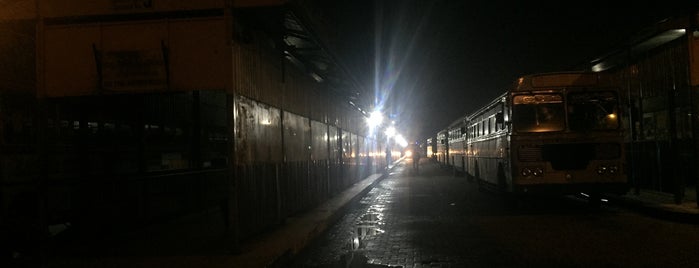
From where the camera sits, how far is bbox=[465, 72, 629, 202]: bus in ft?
41.7

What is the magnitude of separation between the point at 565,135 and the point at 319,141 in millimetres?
6454

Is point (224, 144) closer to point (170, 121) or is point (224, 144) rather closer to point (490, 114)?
point (170, 121)

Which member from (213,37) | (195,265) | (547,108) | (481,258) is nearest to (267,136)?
(213,37)

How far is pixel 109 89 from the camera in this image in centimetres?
835

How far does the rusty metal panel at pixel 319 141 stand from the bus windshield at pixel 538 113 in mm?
5117

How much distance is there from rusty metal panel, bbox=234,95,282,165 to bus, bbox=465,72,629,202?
579 cm

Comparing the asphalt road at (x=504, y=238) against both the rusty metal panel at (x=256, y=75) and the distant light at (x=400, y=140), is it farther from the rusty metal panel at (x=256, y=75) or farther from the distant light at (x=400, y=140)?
the distant light at (x=400, y=140)

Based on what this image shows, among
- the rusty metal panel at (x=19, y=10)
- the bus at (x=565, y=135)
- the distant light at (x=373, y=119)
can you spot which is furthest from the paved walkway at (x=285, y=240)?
the distant light at (x=373, y=119)

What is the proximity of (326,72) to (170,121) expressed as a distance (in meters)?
4.43

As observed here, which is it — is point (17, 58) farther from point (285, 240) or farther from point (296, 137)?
point (285, 240)

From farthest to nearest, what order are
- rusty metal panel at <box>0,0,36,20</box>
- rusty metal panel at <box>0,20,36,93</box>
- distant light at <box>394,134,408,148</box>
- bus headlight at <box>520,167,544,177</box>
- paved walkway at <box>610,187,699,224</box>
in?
distant light at <box>394,134,408,148</box>
bus headlight at <box>520,167,544,177</box>
paved walkway at <box>610,187,699,224</box>
rusty metal panel at <box>0,20,36,93</box>
rusty metal panel at <box>0,0,36,20</box>

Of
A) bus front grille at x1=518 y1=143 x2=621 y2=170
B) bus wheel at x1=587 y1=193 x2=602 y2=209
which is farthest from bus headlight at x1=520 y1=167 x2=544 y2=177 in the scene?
bus wheel at x1=587 y1=193 x2=602 y2=209

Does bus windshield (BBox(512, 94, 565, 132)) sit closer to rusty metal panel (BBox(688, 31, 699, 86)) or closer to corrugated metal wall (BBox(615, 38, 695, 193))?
corrugated metal wall (BBox(615, 38, 695, 193))

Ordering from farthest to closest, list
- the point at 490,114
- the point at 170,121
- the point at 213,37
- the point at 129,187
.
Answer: the point at 490,114
the point at 170,121
the point at 129,187
the point at 213,37
